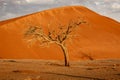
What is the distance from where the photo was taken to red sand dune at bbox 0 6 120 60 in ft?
190

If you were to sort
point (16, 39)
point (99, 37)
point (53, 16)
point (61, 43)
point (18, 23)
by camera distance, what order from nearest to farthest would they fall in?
point (61, 43)
point (16, 39)
point (99, 37)
point (18, 23)
point (53, 16)

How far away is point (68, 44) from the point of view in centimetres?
6538

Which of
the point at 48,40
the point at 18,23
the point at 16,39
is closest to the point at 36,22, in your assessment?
the point at 18,23

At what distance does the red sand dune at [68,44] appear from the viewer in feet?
190

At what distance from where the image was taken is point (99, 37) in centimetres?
6969

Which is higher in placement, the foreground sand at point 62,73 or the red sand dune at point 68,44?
the foreground sand at point 62,73

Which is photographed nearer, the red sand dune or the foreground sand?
the foreground sand

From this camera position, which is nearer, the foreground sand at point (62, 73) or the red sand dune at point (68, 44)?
the foreground sand at point (62, 73)

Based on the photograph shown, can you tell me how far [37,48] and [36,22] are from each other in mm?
17292

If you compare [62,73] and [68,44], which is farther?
[68,44]

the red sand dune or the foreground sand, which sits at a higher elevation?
the foreground sand

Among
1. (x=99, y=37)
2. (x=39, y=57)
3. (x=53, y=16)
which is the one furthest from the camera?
(x=53, y=16)

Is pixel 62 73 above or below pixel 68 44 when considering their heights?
above

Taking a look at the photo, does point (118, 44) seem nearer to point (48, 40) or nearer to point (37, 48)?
point (37, 48)
